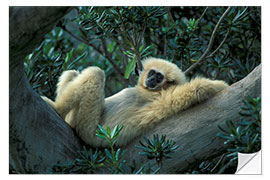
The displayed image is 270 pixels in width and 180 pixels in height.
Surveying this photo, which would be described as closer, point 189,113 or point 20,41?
point 20,41

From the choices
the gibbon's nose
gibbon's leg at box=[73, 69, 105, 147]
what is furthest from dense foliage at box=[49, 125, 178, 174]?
the gibbon's nose

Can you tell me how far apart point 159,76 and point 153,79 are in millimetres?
215

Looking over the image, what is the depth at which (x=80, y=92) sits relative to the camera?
4660 mm

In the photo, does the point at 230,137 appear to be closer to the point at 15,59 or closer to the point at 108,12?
the point at 15,59

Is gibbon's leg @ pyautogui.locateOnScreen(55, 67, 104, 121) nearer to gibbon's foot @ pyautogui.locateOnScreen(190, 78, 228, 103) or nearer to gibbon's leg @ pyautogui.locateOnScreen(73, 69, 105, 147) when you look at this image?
gibbon's leg @ pyautogui.locateOnScreen(73, 69, 105, 147)

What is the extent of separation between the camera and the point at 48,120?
4.30 m

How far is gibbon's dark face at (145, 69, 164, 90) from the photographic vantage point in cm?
549

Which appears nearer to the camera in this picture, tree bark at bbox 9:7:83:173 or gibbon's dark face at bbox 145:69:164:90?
tree bark at bbox 9:7:83:173

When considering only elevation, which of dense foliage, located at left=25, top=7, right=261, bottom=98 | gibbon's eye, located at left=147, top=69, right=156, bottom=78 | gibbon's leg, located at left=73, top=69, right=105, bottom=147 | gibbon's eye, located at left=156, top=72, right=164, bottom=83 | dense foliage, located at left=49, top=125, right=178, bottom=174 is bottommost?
dense foliage, located at left=49, top=125, right=178, bottom=174

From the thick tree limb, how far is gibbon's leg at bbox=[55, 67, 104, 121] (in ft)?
3.58

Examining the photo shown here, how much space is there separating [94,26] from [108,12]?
1.12 feet

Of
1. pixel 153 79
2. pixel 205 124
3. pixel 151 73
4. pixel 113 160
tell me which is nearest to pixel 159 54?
pixel 151 73

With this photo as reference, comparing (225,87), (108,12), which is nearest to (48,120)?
(108,12)
